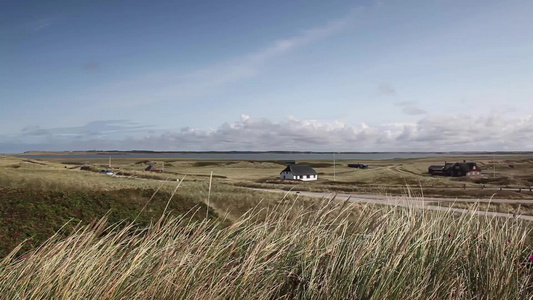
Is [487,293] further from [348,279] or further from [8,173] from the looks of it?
[8,173]

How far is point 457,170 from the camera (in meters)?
99.8

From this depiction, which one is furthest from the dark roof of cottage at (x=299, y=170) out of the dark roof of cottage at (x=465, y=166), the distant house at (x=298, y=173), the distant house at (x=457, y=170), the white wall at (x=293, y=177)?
the dark roof of cottage at (x=465, y=166)

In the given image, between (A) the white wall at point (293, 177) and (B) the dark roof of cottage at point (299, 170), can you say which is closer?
(A) the white wall at point (293, 177)

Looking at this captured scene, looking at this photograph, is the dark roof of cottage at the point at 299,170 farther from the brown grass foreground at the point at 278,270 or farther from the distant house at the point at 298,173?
the brown grass foreground at the point at 278,270

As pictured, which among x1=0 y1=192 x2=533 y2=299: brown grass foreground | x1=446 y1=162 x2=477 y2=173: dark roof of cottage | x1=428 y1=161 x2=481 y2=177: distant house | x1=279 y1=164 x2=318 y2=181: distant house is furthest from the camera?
x1=446 y1=162 x2=477 y2=173: dark roof of cottage

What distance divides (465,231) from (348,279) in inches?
120

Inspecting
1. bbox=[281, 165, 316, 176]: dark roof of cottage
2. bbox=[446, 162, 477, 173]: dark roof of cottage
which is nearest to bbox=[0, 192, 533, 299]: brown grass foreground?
bbox=[281, 165, 316, 176]: dark roof of cottage

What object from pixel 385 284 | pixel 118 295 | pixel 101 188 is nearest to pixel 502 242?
pixel 385 284

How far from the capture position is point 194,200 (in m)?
25.8

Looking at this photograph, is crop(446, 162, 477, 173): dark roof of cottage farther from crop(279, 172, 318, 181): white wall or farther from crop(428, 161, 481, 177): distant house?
crop(279, 172, 318, 181): white wall

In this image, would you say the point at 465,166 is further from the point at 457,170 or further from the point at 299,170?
the point at 299,170

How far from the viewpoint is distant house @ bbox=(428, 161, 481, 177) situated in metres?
98.4

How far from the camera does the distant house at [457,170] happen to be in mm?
98375

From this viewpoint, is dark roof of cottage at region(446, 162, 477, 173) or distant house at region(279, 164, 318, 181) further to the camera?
dark roof of cottage at region(446, 162, 477, 173)
